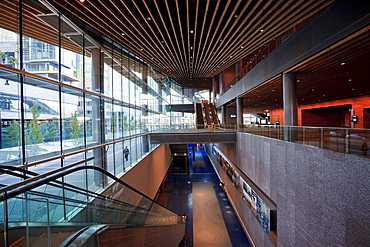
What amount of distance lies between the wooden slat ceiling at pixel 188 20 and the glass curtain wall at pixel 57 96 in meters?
0.88

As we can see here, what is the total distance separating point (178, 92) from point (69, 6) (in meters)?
31.9

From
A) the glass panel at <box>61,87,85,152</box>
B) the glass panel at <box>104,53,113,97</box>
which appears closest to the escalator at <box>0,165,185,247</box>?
the glass panel at <box>61,87,85,152</box>

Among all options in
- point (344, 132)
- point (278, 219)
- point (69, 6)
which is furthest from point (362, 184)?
point (69, 6)

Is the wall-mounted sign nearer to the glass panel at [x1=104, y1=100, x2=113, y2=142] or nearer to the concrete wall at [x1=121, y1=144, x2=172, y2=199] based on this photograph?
the concrete wall at [x1=121, y1=144, x2=172, y2=199]

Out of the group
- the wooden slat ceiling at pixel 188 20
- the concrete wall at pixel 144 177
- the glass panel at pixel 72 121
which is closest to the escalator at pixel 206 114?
the concrete wall at pixel 144 177

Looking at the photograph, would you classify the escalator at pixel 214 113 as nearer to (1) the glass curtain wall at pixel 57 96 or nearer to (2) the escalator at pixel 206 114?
(2) the escalator at pixel 206 114

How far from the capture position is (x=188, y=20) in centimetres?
856

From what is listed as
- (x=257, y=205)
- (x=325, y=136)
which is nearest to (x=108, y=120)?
(x=257, y=205)

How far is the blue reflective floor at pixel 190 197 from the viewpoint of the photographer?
1193 cm

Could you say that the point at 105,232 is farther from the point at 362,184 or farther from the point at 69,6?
the point at 69,6

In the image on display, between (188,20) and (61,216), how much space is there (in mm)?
8456

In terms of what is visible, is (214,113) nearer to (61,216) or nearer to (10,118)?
(10,118)

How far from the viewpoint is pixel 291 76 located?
9.11 m

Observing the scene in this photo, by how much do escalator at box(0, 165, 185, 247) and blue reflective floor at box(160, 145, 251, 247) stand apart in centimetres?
773
